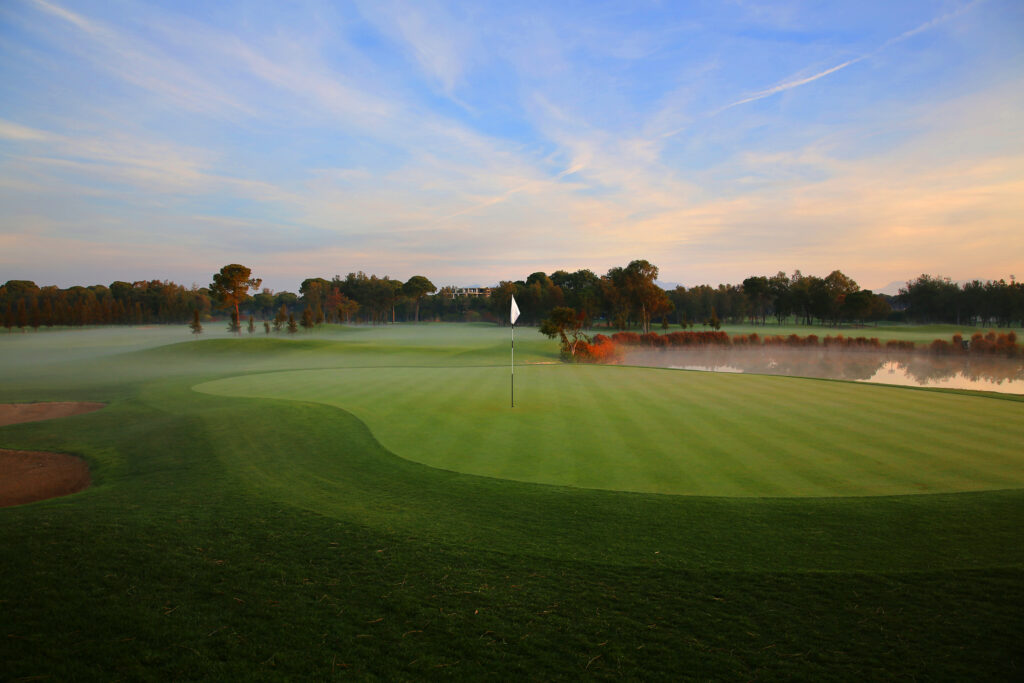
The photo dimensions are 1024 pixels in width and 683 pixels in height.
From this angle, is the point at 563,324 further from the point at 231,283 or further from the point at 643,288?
the point at 231,283

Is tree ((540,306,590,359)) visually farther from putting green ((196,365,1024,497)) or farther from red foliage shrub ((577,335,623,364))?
putting green ((196,365,1024,497))

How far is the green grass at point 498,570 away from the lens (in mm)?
3320

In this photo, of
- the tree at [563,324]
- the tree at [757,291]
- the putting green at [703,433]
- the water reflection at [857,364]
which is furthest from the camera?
the tree at [757,291]

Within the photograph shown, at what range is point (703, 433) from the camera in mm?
10031

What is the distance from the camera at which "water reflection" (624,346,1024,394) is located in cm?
2777

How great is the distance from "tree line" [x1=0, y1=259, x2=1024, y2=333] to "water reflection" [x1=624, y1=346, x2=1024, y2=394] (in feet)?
40.5

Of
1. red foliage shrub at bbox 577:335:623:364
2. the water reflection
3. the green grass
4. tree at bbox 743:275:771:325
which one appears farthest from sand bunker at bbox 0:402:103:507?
tree at bbox 743:275:771:325

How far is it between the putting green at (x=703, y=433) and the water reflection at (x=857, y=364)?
14984mm

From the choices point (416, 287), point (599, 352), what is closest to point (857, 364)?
point (599, 352)

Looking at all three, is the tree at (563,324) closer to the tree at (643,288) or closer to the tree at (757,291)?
the tree at (643,288)

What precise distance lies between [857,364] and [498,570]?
41.8 metres

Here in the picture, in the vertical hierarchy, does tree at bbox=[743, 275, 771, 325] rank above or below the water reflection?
above

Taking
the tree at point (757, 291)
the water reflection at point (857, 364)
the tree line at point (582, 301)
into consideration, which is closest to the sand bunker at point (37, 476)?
the water reflection at point (857, 364)

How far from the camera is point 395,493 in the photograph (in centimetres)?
687
